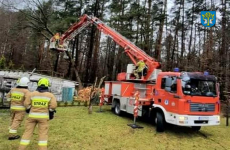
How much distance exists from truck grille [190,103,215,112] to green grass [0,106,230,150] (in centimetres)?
111

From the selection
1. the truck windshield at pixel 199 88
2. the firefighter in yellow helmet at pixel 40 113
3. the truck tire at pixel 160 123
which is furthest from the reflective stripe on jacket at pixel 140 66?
the firefighter in yellow helmet at pixel 40 113

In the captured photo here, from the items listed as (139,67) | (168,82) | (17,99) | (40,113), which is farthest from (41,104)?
(139,67)

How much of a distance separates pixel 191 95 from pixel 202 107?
2.14 ft

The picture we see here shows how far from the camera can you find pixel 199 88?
752cm

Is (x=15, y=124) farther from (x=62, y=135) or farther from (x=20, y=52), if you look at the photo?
(x=20, y=52)

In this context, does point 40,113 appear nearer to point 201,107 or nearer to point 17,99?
point 17,99

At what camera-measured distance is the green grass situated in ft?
19.1

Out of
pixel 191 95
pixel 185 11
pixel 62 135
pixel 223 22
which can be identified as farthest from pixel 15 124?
pixel 185 11

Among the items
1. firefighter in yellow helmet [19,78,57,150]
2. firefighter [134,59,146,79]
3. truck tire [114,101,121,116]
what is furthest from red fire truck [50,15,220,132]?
firefighter in yellow helmet [19,78,57,150]

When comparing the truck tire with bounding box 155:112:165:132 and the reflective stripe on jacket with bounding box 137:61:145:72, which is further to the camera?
the reflective stripe on jacket with bounding box 137:61:145:72

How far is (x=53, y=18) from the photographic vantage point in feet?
73.9

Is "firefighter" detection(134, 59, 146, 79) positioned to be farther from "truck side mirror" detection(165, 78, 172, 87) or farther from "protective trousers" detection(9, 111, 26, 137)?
"protective trousers" detection(9, 111, 26, 137)

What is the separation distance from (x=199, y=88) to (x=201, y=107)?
718mm

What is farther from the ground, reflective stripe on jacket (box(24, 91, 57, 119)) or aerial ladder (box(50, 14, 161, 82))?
aerial ladder (box(50, 14, 161, 82))
